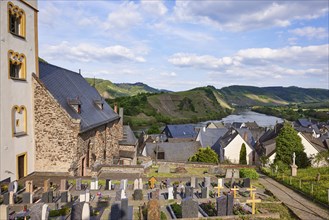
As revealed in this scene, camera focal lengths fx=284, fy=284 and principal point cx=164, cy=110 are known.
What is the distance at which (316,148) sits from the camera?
4325cm

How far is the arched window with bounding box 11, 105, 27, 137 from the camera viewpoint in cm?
2006

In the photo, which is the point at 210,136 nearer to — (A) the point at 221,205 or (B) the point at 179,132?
(B) the point at 179,132

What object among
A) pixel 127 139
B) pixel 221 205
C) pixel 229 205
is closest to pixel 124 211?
pixel 221 205

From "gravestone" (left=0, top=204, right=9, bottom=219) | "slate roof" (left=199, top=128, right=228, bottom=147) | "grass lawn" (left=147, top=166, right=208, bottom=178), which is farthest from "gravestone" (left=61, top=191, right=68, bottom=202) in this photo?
"slate roof" (left=199, top=128, right=228, bottom=147)

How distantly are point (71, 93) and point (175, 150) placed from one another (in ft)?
74.4

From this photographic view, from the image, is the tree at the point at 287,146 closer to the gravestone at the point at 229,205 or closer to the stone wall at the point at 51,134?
the gravestone at the point at 229,205

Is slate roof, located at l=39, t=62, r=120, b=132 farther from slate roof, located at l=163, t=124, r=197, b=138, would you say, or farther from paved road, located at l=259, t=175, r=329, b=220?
slate roof, located at l=163, t=124, r=197, b=138

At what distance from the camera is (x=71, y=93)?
90.3 ft

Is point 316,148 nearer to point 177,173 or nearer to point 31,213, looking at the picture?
point 177,173

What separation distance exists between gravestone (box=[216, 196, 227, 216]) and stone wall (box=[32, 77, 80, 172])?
12.6m

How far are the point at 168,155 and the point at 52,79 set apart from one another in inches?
951

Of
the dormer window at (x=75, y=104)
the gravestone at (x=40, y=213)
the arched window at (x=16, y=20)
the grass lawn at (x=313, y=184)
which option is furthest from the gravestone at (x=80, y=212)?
the grass lawn at (x=313, y=184)

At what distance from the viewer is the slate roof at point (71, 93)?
23.9m

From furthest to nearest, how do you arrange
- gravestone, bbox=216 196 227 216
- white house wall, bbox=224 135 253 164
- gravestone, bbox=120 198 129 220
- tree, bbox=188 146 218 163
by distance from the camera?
white house wall, bbox=224 135 253 164, tree, bbox=188 146 218 163, gravestone, bbox=216 196 227 216, gravestone, bbox=120 198 129 220
